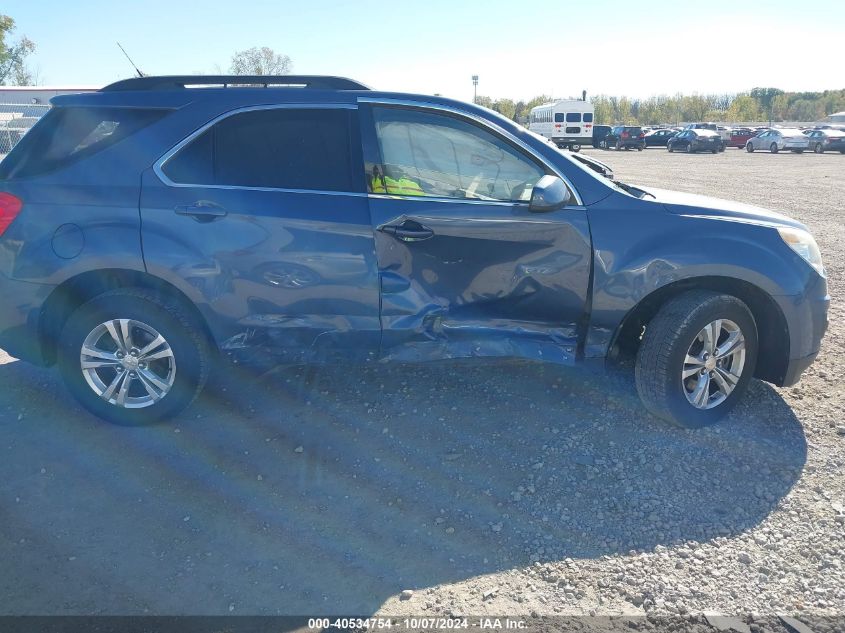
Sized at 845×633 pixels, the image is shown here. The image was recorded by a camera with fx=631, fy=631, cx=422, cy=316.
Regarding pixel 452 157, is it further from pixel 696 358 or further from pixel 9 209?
pixel 9 209

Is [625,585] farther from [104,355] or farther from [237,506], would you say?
[104,355]

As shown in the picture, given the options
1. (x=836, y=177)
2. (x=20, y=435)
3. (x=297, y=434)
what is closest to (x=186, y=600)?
(x=297, y=434)

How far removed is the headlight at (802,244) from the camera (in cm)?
380

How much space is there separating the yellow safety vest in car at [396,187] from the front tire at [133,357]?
1.35m

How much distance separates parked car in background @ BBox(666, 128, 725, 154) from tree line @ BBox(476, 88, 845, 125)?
163 feet

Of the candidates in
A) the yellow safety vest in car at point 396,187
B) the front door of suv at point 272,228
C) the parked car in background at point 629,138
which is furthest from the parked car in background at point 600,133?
the front door of suv at point 272,228

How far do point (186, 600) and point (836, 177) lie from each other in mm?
25029

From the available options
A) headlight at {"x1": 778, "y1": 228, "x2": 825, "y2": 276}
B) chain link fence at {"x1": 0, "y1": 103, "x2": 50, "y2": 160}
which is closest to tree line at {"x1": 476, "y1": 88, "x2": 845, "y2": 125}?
chain link fence at {"x1": 0, "y1": 103, "x2": 50, "y2": 160}

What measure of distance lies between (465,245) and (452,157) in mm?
544

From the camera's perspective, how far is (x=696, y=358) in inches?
147

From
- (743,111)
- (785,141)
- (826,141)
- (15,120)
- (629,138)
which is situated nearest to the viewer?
(15,120)

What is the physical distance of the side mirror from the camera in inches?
139

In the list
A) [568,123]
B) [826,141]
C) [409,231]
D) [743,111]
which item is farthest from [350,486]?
[743,111]

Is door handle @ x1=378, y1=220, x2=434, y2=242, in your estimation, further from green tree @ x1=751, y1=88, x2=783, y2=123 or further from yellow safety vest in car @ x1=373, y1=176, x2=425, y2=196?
green tree @ x1=751, y1=88, x2=783, y2=123
